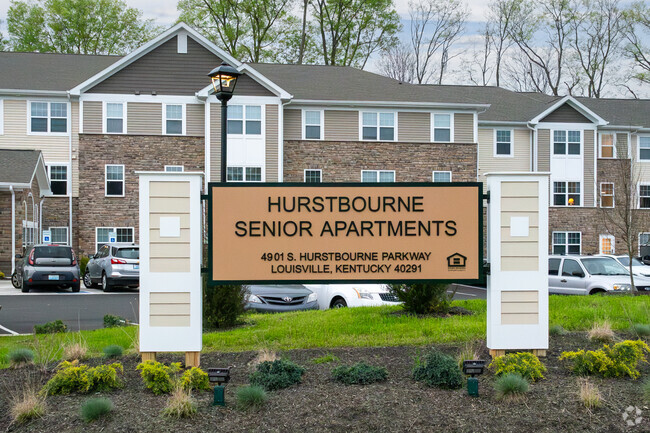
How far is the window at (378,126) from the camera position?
3391 centimetres

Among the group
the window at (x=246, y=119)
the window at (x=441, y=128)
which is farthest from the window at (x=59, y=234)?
the window at (x=441, y=128)

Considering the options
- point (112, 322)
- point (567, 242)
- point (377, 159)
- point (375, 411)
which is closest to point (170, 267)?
point (375, 411)

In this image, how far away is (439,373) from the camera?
6.59 meters

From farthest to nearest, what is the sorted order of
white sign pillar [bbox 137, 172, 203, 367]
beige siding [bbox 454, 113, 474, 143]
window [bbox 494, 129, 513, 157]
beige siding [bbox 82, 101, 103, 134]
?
window [bbox 494, 129, 513, 157] → beige siding [bbox 454, 113, 474, 143] → beige siding [bbox 82, 101, 103, 134] → white sign pillar [bbox 137, 172, 203, 367]

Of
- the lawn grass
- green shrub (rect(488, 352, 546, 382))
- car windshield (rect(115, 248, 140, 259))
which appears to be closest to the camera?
green shrub (rect(488, 352, 546, 382))

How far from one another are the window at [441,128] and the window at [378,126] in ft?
6.87

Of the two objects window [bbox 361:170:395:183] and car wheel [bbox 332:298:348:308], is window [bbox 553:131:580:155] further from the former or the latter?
car wheel [bbox 332:298:348:308]

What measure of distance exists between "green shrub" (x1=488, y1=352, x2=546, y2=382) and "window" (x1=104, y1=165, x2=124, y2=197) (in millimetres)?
26928

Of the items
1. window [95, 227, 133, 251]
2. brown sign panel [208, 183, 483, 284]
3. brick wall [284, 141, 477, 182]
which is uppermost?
brick wall [284, 141, 477, 182]

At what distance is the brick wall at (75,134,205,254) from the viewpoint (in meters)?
31.3

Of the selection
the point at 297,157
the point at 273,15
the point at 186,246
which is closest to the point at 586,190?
the point at 297,157

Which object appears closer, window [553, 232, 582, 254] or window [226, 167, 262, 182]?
window [226, 167, 262, 182]

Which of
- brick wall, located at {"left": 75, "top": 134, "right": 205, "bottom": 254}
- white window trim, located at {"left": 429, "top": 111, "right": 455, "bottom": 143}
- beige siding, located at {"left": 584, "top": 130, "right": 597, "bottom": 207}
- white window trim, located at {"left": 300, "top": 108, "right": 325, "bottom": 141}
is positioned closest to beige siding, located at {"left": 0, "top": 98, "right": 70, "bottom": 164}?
brick wall, located at {"left": 75, "top": 134, "right": 205, "bottom": 254}

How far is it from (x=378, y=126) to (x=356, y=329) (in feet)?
81.1
